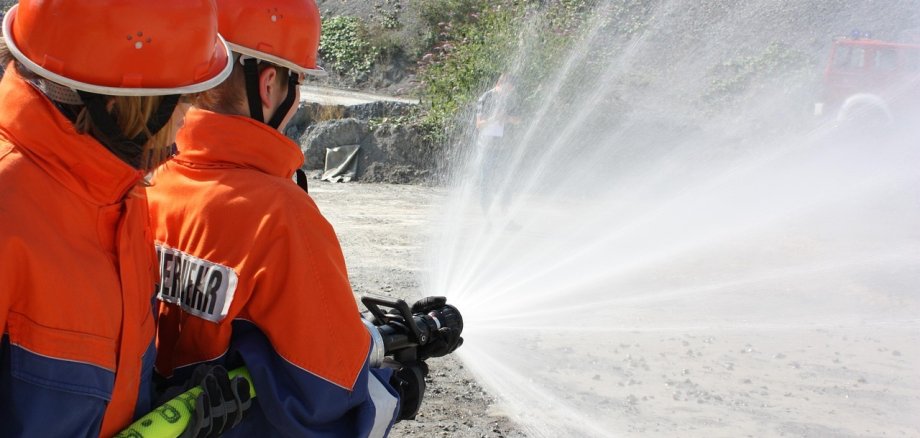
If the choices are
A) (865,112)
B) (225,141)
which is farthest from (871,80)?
(225,141)

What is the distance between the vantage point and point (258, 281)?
2.02m

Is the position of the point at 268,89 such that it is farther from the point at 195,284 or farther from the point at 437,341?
the point at 437,341

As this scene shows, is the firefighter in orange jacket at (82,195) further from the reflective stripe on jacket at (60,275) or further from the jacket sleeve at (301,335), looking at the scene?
the jacket sleeve at (301,335)

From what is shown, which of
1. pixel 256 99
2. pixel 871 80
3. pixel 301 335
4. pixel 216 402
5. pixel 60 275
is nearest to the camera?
pixel 60 275

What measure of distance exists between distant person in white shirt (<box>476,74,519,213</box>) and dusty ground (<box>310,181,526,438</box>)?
80cm

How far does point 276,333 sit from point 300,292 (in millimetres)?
108

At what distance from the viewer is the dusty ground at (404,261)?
439 cm

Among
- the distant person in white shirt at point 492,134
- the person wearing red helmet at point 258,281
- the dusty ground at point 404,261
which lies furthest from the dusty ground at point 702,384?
the distant person in white shirt at point 492,134

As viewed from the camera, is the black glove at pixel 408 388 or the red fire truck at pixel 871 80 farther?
the red fire truck at pixel 871 80

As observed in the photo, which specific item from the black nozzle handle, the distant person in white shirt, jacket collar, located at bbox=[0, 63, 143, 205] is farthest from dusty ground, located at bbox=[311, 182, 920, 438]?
the distant person in white shirt

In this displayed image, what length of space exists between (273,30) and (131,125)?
0.80m

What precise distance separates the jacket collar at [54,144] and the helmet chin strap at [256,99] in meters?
0.62

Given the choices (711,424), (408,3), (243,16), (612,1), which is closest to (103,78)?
(243,16)

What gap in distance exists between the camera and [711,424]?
446 cm
